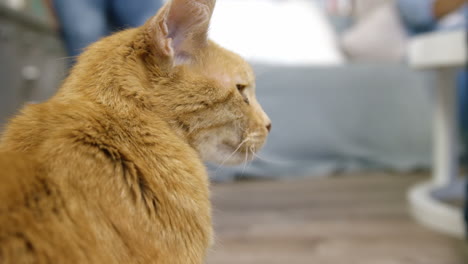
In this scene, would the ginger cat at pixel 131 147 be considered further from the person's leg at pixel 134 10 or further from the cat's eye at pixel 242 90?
the person's leg at pixel 134 10

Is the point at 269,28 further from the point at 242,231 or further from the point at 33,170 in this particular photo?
the point at 33,170

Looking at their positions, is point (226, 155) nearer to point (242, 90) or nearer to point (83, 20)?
point (242, 90)

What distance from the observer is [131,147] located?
1.64ft

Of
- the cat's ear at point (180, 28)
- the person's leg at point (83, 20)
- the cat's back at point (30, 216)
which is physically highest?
the person's leg at point (83, 20)

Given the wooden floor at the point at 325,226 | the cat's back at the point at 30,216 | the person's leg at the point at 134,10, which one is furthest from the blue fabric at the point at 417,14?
the cat's back at the point at 30,216

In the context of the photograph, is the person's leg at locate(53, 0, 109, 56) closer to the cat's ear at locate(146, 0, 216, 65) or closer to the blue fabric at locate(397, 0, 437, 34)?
the cat's ear at locate(146, 0, 216, 65)

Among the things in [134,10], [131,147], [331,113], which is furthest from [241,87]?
[331,113]

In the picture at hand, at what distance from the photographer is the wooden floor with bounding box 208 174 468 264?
1.16 m

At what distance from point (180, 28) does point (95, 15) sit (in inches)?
24.9

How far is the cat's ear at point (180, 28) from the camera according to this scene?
0.51 meters

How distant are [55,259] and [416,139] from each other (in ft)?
7.31

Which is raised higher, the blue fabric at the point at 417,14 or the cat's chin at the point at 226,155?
the blue fabric at the point at 417,14

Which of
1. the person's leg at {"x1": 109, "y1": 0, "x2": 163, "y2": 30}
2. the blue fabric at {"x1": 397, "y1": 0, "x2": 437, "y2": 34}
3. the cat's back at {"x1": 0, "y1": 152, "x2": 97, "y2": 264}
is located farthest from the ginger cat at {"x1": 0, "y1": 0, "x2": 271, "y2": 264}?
the blue fabric at {"x1": 397, "y1": 0, "x2": 437, "y2": 34}

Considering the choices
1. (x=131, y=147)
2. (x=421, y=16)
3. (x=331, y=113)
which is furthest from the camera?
(x=421, y=16)
